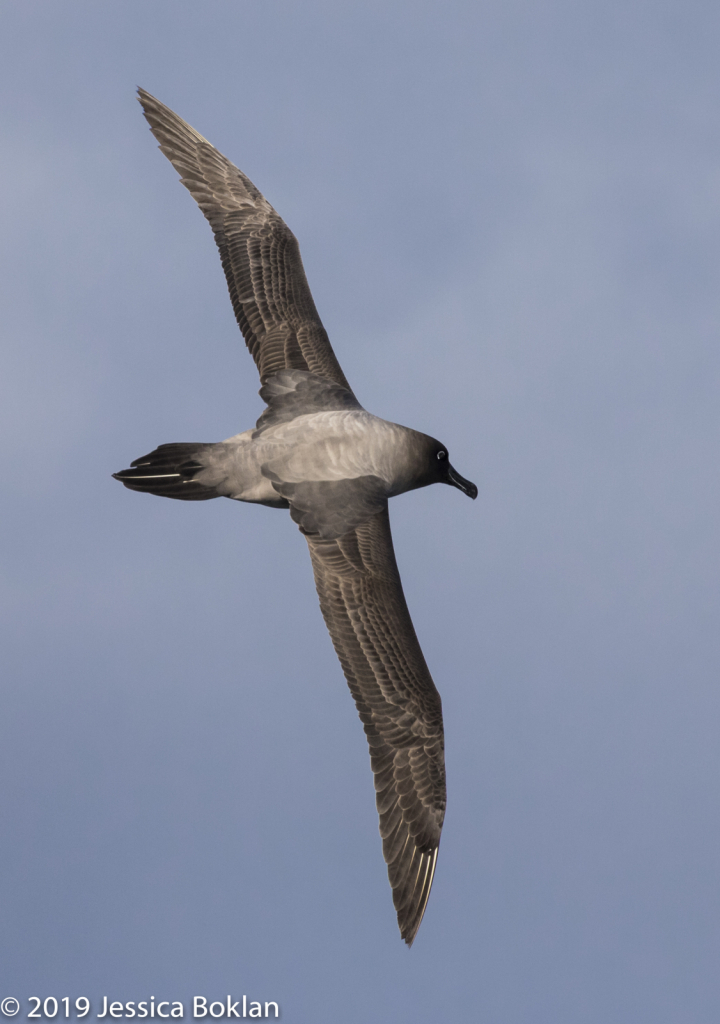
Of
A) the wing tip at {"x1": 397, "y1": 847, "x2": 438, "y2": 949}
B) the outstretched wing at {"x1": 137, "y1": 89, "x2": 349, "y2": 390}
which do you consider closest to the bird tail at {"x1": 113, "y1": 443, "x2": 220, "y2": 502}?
the outstretched wing at {"x1": 137, "y1": 89, "x2": 349, "y2": 390}

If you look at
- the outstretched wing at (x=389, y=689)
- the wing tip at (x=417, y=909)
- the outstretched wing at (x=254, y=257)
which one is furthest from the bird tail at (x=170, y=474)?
the wing tip at (x=417, y=909)

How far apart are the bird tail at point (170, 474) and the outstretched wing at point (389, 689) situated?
1.61 meters

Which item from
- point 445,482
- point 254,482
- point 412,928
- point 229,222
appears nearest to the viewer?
point 412,928

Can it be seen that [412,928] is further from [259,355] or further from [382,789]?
[259,355]

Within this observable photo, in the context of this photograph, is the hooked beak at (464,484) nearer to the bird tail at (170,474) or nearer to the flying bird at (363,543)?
the flying bird at (363,543)

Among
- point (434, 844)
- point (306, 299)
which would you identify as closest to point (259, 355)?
point (306, 299)

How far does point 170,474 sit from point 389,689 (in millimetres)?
3685

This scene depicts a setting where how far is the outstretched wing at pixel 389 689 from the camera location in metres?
16.1

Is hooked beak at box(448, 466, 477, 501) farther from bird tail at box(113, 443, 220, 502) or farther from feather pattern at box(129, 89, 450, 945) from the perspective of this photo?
bird tail at box(113, 443, 220, 502)

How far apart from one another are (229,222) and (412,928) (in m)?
10.1

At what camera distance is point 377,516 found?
665 inches

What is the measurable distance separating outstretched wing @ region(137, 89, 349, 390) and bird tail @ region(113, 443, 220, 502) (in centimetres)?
201

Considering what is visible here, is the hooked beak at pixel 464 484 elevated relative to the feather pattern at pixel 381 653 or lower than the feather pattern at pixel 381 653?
elevated

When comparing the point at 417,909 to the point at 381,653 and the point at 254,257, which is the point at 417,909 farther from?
the point at 254,257
